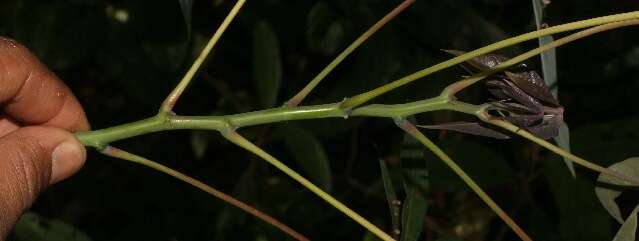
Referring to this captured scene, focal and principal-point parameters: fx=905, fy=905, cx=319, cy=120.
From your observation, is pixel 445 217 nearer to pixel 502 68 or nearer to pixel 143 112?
pixel 143 112

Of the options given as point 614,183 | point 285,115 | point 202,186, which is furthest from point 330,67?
point 614,183

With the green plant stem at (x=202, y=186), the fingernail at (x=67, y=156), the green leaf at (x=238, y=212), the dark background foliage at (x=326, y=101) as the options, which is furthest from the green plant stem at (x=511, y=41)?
the green leaf at (x=238, y=212)

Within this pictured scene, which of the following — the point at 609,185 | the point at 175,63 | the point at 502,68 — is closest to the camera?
→ the point at 502,68

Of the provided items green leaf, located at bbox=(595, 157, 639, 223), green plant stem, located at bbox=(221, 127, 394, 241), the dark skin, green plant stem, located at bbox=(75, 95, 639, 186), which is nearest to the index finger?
the dark skin

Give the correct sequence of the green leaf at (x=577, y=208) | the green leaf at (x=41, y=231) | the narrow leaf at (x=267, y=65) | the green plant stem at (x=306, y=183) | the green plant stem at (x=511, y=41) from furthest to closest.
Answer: the narrow leaf at (x=267, y=65), the green leaf at (x=577, y=208), the green leaf at (x=41, y=231), the green plant stem at (x=306, y=183), the green plant stem at (x=511, y=41)

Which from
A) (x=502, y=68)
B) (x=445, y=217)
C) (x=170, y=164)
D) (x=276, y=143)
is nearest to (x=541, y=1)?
(x=502, y=68)

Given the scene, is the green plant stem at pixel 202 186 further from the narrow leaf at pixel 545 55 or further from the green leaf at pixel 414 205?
the narrow leaf at pixel 545 55

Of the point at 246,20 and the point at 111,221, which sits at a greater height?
the point at 246,20
